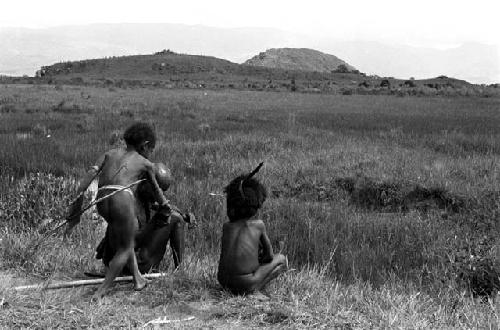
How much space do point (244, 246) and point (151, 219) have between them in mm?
887

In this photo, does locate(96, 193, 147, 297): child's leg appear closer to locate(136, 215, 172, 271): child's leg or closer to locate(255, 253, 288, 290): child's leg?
locate(136, 215, 172, 271): child's leg

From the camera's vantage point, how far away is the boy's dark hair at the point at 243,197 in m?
4.42

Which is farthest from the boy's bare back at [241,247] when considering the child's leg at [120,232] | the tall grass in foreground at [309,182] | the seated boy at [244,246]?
the tall grass in foreground at [309,182]

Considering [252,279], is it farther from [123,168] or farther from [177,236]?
[123,168]

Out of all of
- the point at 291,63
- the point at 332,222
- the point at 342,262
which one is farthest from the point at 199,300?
the point at 291,63

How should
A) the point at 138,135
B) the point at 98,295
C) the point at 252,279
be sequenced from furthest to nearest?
the point at 138,135
the point at 252,279
the point at 98,295

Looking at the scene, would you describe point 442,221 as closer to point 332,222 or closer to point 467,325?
point 332,222

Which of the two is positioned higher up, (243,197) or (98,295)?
(243,197)

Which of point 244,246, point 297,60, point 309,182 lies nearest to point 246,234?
point 244,246

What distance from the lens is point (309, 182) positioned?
1027 cm

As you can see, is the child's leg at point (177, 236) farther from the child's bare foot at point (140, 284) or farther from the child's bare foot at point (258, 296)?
the child's bare foot at point (258, 296)

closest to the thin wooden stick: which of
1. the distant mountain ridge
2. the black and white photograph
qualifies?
the black and white photograph

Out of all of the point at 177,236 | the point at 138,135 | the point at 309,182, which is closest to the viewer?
the point at 138,135

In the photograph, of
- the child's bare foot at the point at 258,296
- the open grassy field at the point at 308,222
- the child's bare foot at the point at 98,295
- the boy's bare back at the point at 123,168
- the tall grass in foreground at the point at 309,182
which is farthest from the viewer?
the tall grass in foreground at the point at 309,182
